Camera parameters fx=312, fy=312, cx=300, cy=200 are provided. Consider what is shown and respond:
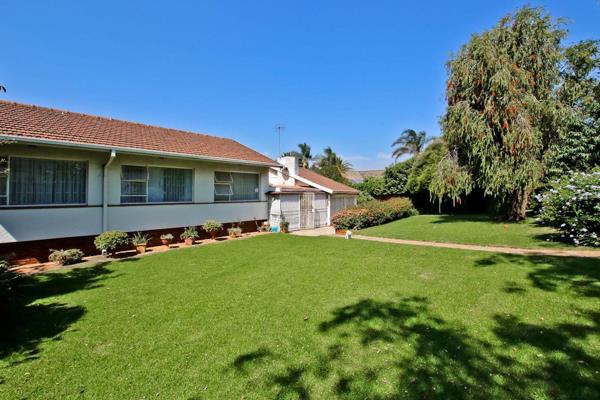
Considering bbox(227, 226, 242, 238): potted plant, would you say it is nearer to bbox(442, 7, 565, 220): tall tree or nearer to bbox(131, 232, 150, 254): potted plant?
bbox(131, 232, 150, 254): potted plant

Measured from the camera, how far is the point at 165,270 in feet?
29.0

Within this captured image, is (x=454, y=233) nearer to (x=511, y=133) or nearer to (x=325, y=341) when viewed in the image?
(x=511, y=133)

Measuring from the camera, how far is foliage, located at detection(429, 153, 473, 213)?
58.4 ft

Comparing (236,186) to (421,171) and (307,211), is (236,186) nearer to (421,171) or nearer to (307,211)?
(307,211)

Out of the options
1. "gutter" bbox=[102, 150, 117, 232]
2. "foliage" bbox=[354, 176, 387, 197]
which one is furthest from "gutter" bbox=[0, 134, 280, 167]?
"foliage" bbox=[354, 176, 387, 197]

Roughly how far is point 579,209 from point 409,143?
4110 centimetres

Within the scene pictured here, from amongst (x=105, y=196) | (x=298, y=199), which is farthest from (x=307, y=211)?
(x=105, y=196)

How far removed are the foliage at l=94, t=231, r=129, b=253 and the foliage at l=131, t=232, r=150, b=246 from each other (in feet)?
2.01

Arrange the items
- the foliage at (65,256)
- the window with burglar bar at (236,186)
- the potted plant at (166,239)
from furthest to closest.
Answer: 1. the window with burglar bar at (236,186)
2. the potted plant at (166,239)
3. the foliage at (65,256)

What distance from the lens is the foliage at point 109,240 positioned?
10.8 meters

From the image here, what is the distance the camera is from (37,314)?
5676 mm

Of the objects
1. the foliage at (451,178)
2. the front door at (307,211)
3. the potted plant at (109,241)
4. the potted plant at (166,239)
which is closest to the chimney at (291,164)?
the front door at (307,211)

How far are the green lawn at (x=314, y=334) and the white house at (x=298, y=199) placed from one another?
10.8m

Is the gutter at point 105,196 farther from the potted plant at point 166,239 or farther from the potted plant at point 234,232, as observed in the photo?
the potted plant at point 234,232
